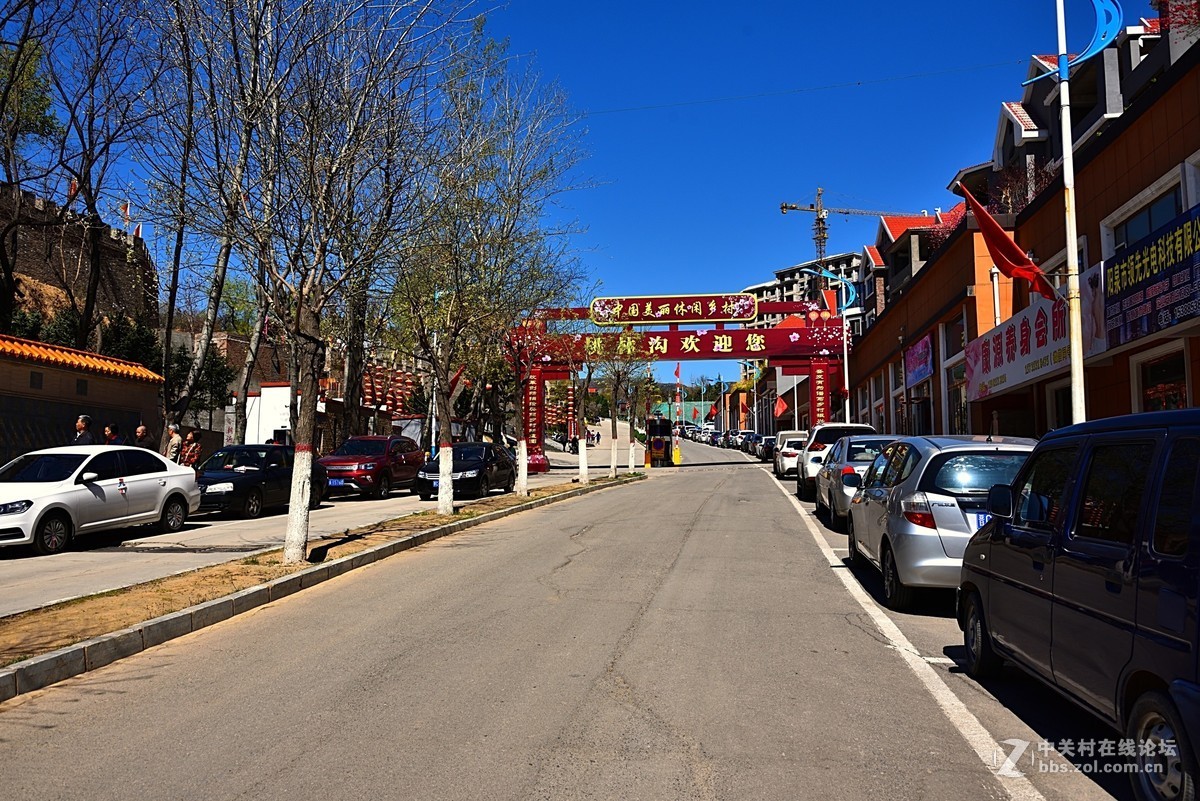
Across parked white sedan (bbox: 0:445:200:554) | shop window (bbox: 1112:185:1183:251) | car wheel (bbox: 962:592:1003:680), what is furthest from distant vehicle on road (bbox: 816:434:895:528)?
parked white sedan (bbox: 0:445:200:554)

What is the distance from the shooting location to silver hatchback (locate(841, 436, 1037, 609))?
26.2ft

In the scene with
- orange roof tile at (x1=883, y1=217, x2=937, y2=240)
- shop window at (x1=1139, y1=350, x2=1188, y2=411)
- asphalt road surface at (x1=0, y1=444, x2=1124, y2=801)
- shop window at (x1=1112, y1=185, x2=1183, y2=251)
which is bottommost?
asphalt road surface at (x1=0, y1=444, x2=1124, y2=801)

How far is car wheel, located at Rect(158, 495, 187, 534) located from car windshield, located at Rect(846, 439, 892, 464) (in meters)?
11.9

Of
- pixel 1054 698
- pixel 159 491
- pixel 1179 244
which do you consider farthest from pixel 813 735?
pixel 159 491

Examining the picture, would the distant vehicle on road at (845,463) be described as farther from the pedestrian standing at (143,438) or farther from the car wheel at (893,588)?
the pedestrian standing at (143,438)

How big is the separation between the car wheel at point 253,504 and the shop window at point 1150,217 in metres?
17.2

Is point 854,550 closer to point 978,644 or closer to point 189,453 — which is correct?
point 978,644

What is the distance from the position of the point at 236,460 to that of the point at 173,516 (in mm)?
4028

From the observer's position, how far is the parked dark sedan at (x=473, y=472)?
24.6 metres

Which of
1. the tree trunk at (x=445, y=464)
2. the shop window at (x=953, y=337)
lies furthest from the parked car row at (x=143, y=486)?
the shop window at (x=953, y=337)

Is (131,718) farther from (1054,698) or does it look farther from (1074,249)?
(1074,249)

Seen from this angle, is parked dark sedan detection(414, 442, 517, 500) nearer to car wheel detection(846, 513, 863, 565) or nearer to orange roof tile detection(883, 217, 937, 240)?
car wheel detection(846, 513, 863, 565)

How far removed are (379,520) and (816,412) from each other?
103ft

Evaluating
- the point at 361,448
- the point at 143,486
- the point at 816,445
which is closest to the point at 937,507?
the point at 143,486
